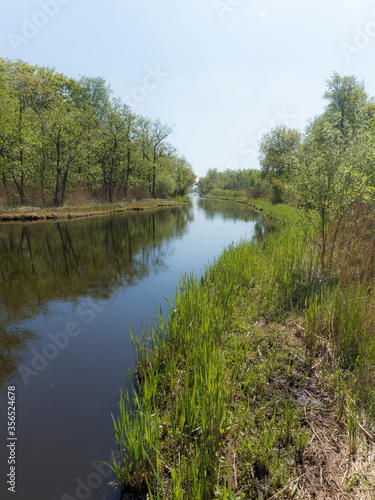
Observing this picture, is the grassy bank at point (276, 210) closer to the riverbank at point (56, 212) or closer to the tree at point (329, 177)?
the tree at point (329, 177)

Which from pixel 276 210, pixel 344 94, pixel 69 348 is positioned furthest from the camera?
pixel 344 94

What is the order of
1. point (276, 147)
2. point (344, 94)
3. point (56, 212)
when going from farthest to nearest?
point (276, 147) → point (344, 94) → point (56, 212)

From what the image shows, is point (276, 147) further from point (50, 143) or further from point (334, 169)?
point (334, 169)

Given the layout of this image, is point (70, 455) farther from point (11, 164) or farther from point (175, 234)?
point (11, 164)

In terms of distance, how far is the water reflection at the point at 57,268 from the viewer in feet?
17.7

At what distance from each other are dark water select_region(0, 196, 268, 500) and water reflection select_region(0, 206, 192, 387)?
1.2 inches

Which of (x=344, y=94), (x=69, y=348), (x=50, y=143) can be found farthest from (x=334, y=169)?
(x=344, y=94)

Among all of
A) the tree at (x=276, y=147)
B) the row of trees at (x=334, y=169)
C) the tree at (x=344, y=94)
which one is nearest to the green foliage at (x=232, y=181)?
the tree at (x=276, y=147)

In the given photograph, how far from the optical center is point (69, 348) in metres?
4.67

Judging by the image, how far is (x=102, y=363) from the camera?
4.21 meters

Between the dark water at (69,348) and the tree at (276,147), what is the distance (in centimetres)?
3944

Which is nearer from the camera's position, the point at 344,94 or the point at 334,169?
the point at 334,169

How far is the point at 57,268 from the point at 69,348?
17.3 feet

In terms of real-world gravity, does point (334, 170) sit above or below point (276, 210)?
above
